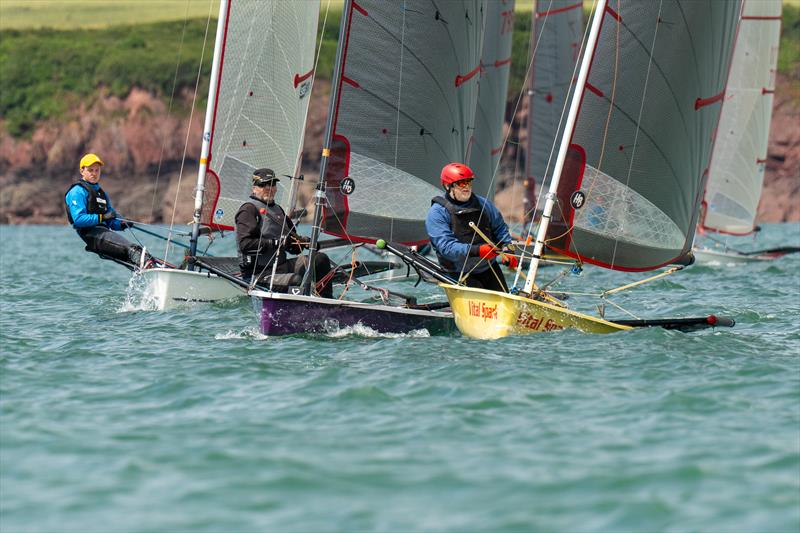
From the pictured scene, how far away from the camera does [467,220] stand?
11.1 metres

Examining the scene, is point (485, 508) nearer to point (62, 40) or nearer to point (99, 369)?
point (99, 369)

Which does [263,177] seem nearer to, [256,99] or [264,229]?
[264,229]

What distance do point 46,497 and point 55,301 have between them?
1024 centimetres

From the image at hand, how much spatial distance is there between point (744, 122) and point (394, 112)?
1537 centimetres

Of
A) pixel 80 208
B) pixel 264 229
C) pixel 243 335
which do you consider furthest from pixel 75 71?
pixel 243 335

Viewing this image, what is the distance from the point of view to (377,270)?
51.2 ft

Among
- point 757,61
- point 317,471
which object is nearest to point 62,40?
point 757,61

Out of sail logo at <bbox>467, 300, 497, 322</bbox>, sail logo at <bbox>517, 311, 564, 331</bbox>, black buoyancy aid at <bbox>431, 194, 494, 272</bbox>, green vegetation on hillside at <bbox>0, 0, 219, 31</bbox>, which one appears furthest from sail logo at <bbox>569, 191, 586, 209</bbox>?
green vegetation on hillside at <bbox>0, 0, 219, 31</bbox>

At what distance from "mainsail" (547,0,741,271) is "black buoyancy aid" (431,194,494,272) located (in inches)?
26.8

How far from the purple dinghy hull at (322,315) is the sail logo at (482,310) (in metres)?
0.65

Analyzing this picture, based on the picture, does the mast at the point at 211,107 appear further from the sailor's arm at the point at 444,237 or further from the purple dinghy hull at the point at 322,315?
the sailor's arm at the point at 444,237

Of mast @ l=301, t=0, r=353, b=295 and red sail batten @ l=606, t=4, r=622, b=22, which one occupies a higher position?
red sail batten @ l=606, t=4, r=622, b=22

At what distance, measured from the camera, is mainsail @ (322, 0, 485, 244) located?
1384cm

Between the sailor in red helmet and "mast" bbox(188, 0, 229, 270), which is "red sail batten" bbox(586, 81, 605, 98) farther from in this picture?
"mast" bbox(188, 0, 229, 270)
